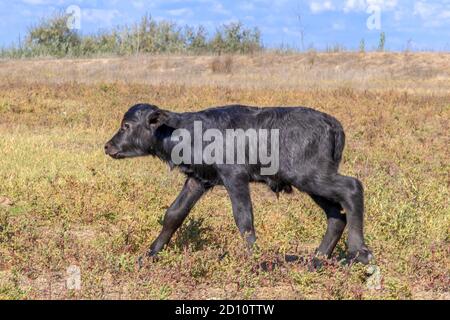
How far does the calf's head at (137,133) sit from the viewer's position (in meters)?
7.71

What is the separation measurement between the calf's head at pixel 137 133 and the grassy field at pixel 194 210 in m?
0.93

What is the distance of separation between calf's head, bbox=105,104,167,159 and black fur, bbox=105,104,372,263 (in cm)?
1

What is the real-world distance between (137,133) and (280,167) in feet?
5.41

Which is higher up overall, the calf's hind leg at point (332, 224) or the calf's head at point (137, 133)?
the calf's head at point (137, 133)

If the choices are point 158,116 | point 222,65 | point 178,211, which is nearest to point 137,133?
point 158,116

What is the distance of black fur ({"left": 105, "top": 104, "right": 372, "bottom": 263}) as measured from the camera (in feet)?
23.0

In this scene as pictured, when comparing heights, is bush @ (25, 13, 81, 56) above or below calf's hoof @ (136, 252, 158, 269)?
above

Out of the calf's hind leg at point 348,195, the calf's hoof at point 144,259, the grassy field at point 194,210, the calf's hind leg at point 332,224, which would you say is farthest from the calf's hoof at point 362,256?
the calf's hoof at point 144,259

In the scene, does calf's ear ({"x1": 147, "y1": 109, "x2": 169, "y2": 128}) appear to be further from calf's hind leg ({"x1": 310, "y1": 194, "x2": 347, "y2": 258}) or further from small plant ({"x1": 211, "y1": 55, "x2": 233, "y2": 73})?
small plant ({"x1": 211, "y1": 55, "x2": 233, "y2": 73})

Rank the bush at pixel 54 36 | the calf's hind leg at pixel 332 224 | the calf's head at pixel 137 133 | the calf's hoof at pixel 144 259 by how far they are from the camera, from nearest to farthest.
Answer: the calf's hoof at pixel 144 259, the calf's hind leg at pixel 332 224, the calf's head at pixel 137 133, the bush at pixel 54 36

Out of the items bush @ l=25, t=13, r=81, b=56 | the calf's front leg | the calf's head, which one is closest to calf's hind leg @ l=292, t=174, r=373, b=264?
the calf's front leg

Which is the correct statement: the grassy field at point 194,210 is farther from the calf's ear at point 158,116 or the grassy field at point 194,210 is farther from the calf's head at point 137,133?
the calf's ear at point 158,116

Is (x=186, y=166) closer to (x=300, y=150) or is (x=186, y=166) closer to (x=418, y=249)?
(x=300, y=150)

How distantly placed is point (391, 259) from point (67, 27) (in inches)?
1624
